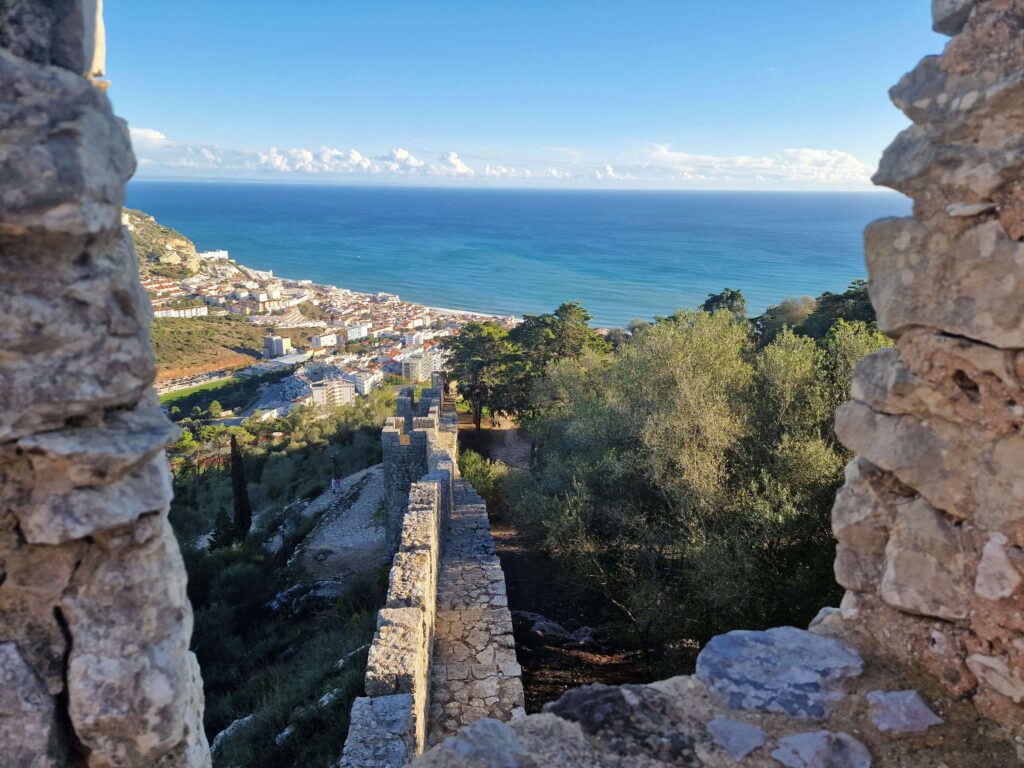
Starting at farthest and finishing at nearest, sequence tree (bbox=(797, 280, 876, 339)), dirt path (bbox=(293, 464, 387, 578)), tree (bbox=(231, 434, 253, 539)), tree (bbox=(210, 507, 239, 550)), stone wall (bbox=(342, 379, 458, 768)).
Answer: tree (bbox=(797, 280, 876, 339))
tree (bbox=(231, 434, 253, 539))
tree (bbox=(210, 507, 239, 550))
dirt path (bbox=(293, 464, 387, 578))
stone wall (bbox=(342, 379, 458, 768))

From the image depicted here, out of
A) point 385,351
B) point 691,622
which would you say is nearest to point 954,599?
point 691,622

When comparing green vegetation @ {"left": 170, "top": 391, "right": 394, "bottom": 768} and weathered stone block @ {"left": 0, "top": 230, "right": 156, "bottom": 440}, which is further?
green vegetation @ {"left": 170, "top": 391, "right": 394, "bottom": 768}

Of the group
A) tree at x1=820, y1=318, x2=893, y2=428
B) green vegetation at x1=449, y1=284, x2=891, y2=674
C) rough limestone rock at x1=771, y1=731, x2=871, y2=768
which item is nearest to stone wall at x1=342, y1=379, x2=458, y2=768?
green vegetation at x1=449, y1=284, x2=891, y2=674

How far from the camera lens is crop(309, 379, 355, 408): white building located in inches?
1385

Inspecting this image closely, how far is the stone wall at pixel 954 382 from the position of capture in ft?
8.57

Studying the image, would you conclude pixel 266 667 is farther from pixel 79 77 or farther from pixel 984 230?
pixel 984 230

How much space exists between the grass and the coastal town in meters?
0.39

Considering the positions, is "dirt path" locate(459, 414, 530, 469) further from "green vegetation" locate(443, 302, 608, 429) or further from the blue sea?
the blue sea

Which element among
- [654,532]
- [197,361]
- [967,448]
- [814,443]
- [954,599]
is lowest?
[197,361]

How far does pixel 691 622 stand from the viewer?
762 centimetres

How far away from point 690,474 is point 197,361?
53.1 m

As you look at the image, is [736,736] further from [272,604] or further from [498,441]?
[498,441]

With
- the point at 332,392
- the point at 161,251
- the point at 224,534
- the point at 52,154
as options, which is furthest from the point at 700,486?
the point at 161,251

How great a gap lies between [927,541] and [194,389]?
4941 centimetres
